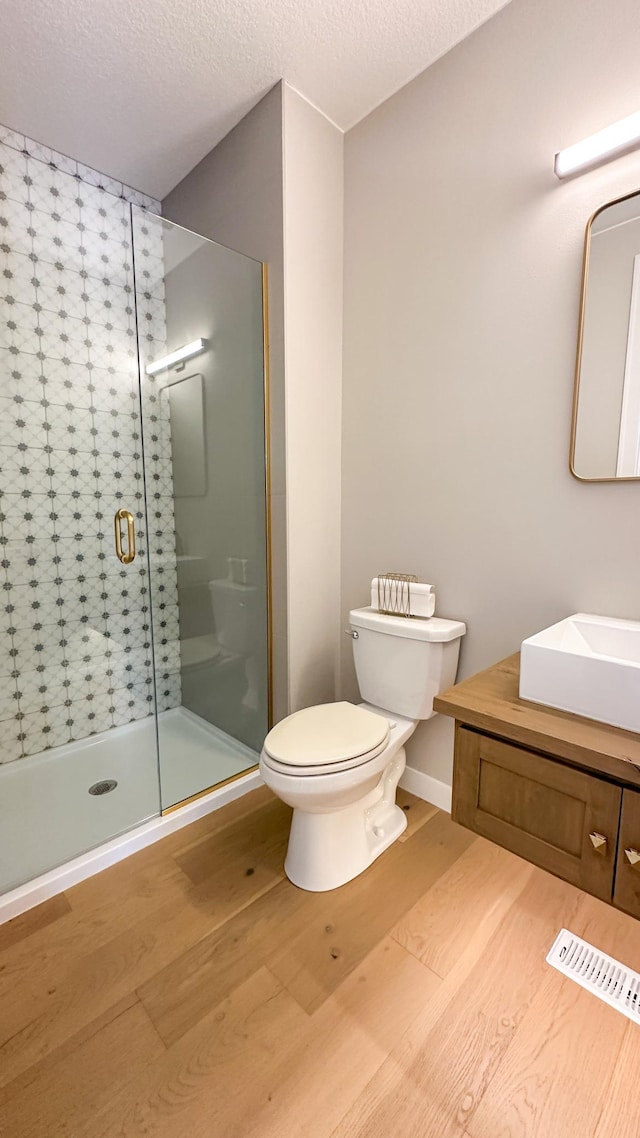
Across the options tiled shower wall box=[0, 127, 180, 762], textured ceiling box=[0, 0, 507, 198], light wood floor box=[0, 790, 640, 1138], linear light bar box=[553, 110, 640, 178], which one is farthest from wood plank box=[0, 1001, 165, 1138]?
textured ceiling box=[0, 0, 507, 198]

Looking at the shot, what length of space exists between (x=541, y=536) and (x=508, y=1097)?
1301mm

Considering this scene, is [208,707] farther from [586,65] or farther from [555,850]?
[586,65]

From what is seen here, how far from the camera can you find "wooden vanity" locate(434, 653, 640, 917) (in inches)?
30.8

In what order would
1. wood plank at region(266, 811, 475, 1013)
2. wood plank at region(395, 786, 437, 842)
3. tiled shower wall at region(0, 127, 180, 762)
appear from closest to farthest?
wood plank at region(266, 811, 475, 1013), wood plank at region(395, 786, 437, 842), tiled shower wall at region(0, 127, 180, 762)

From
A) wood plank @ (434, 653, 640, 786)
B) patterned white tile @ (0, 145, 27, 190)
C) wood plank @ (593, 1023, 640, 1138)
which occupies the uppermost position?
patterned white tile @ (0, 145, 27, 190)

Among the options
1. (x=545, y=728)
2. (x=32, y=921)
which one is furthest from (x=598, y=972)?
(x=32, y=921)

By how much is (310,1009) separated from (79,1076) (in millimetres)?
500

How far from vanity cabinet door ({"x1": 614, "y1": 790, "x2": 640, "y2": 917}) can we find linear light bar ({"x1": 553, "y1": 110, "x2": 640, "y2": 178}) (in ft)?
4.82

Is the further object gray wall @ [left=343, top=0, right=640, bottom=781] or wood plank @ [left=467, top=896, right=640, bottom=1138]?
gray wall @ [left=343, top=0, right=640, bottom=781]

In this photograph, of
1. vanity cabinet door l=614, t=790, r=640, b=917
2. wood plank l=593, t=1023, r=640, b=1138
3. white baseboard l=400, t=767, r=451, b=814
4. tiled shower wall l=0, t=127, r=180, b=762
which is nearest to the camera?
vanity cabinet door l=614, t=790, r=640, b=917

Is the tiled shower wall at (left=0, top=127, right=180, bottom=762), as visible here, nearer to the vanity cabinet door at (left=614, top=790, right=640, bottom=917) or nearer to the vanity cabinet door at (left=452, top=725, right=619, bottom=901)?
the vanity cabinet door at (left=452, top=725, right=619, bottom=901)

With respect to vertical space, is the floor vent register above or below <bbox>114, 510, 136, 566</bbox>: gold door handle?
below

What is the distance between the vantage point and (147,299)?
208 centimetres

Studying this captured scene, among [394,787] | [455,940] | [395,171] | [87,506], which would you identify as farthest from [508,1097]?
[395,171]
